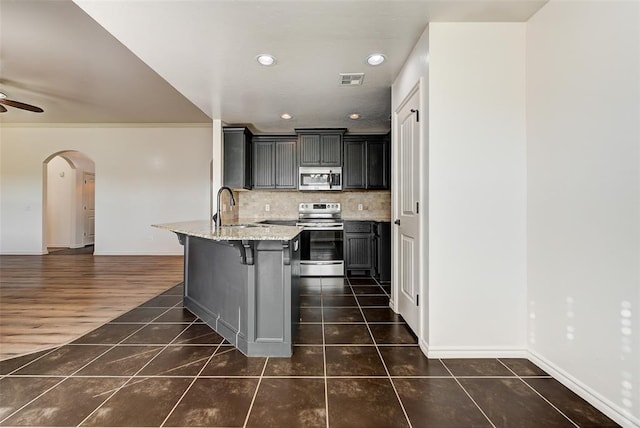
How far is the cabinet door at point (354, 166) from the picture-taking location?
4.63m

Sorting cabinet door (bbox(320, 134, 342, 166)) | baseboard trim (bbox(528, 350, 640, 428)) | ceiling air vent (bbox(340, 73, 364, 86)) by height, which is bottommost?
baseboard trim (bbox(528, 350, 640, 428))

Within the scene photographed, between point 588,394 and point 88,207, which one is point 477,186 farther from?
point 88,207

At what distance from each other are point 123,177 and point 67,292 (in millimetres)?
3287

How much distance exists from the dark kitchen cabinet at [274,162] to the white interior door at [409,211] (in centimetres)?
236

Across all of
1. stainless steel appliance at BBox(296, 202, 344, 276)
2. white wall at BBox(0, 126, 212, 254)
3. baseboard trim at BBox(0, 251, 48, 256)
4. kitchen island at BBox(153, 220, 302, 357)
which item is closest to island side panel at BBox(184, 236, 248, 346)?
kitchen island at BBox(153, 220, 302, 357)

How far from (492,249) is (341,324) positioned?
55.6 inches

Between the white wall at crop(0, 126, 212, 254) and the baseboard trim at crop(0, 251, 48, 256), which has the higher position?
the white wall at crop(0, 126, 212, 254)

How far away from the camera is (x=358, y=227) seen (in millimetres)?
4289

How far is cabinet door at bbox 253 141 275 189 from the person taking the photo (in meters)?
4.70

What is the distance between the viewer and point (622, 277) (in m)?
1.32

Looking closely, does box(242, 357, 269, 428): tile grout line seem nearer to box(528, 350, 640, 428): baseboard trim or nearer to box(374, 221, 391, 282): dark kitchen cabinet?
box(528, 350, 640, 428): baseboard trim

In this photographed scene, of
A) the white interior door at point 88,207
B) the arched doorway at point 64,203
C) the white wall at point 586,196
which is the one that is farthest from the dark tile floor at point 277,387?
the white interior door at point 88,207

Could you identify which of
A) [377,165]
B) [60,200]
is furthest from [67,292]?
[60,200]

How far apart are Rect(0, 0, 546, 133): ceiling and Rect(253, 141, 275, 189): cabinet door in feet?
1.24
